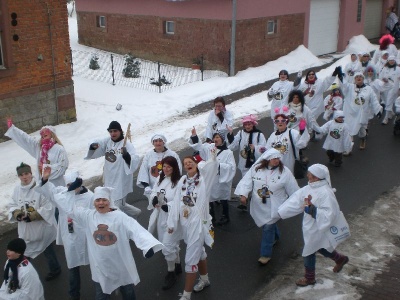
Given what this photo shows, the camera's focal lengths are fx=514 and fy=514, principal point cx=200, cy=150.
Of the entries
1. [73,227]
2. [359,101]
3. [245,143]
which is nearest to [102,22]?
[359,101]

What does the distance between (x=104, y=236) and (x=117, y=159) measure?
8.10 feet

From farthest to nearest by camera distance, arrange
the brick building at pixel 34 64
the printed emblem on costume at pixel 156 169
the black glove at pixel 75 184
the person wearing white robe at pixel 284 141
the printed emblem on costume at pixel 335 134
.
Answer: the brick building at pixel 34 64
the printed emblem on costume at pixel 335 134
the person wearing white robe at pixel 284 141
the printed emblem on costume at pixel 156 169
the black glove at pixel 75 184

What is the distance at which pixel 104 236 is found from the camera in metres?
5.39

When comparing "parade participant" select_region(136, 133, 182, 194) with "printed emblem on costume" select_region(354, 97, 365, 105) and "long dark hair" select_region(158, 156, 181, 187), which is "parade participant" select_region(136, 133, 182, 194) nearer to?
"long dark hair" select_region(158, 156, 181, 187)

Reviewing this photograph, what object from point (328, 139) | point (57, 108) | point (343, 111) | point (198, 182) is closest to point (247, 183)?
Answer: point (198, 182)

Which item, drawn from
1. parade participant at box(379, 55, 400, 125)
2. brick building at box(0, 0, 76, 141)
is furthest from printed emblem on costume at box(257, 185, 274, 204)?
parade participant at box(379, 55, 400, 125)

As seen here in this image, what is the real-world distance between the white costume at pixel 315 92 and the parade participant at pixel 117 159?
5675mm

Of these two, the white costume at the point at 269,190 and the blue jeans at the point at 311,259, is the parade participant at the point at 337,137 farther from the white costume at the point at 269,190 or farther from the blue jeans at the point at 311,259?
the blue jeans at the point at 311,259

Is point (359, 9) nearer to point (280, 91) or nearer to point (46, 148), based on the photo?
point (280, 91)

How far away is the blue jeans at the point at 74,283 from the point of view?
6086 mm

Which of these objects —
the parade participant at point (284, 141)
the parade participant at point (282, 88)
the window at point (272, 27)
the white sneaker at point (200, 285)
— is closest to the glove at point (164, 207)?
the white sneaker at point (200, 285)

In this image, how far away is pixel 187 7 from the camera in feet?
64.8

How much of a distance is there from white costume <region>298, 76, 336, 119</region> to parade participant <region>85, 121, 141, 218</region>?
5.68 m

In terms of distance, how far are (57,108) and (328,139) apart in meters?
6.85
